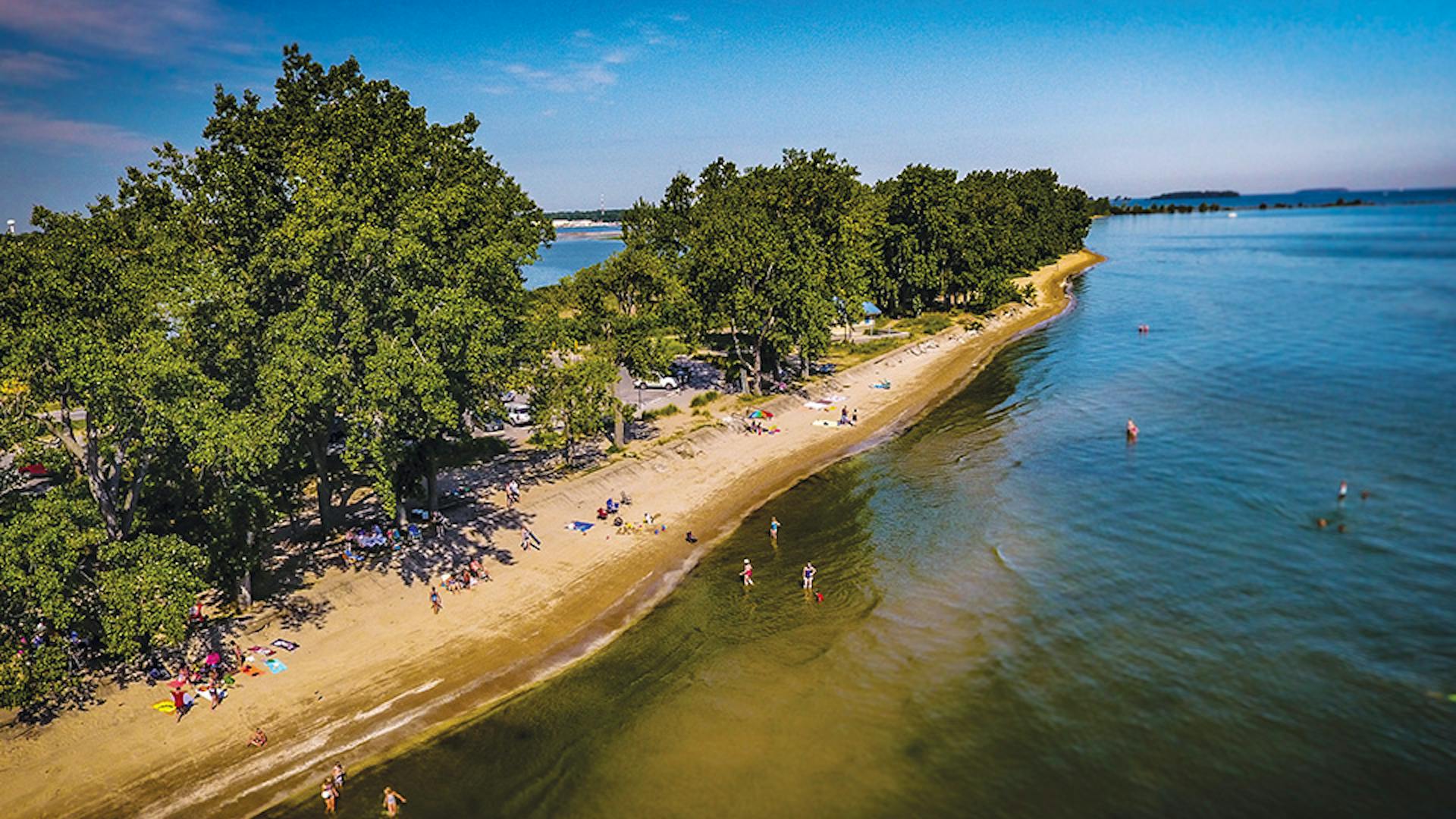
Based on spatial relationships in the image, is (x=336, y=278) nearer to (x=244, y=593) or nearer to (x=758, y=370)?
(x=244, y=593)

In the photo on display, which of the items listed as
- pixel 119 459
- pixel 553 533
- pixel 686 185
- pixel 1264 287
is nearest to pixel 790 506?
pixel 553 533

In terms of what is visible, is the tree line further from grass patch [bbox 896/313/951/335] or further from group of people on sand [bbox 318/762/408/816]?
grass patch [bbox 896/313/951/335]

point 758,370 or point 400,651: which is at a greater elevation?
point 758,370

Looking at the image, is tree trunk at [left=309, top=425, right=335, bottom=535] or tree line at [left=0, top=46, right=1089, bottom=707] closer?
tree line at [left=0, top=46, right=1089, bottom=707]

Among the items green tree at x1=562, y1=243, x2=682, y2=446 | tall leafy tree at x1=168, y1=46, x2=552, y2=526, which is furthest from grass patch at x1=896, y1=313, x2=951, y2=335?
tall leafy tree at x1=168, y1=46, x2=552, y2=526

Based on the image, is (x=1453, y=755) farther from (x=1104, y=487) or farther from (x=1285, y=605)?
(x=1104, y=487)

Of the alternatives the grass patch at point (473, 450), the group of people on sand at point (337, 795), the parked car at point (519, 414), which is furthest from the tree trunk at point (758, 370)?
the group of people on sand at point (337, 795)

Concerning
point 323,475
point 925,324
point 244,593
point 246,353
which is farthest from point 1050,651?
point 925,324
